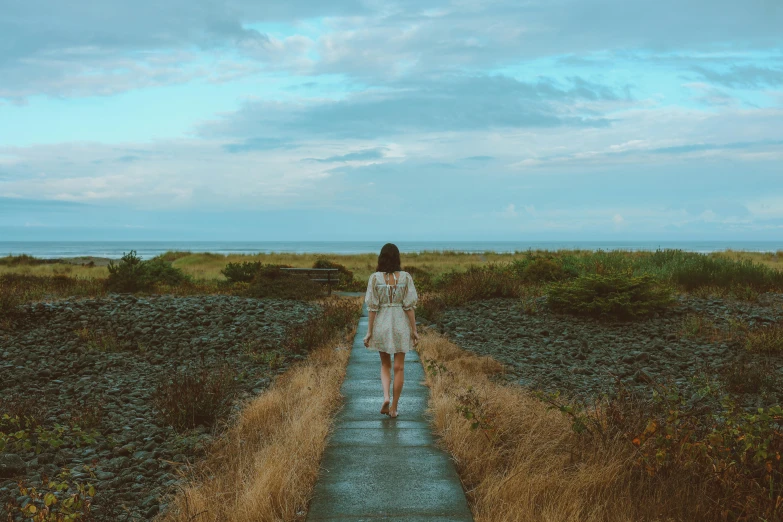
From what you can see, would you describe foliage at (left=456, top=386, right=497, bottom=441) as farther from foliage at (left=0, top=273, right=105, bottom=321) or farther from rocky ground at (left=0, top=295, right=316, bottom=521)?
foliage at (left=0, top=273, right=105, bottom=321)

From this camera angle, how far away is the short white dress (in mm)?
7023

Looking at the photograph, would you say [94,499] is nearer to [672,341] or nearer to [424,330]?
[424,330]

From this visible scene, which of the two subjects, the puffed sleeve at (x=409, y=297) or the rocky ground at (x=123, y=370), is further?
the puffed sleeve at (x=409, y=297)

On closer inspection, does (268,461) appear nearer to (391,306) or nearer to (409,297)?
(391,306)

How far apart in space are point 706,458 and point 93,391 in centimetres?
779

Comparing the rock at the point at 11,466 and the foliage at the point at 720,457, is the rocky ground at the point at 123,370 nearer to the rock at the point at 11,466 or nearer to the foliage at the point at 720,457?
the rock at the point at 11,466

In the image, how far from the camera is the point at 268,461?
4.98 m

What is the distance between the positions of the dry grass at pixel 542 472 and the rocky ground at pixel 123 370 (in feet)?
8.38

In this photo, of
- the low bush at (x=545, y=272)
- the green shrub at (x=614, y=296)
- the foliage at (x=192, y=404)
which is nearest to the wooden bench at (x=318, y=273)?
the low bush at (x=545, y=272)

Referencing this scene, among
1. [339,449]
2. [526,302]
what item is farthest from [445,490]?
[526,302]

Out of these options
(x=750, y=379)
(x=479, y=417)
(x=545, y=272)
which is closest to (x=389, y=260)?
(x=479, y=417)

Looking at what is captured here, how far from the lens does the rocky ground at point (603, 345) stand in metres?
9.23

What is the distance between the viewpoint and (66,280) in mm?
22531

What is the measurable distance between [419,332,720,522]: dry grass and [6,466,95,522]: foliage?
2512 millimetres
